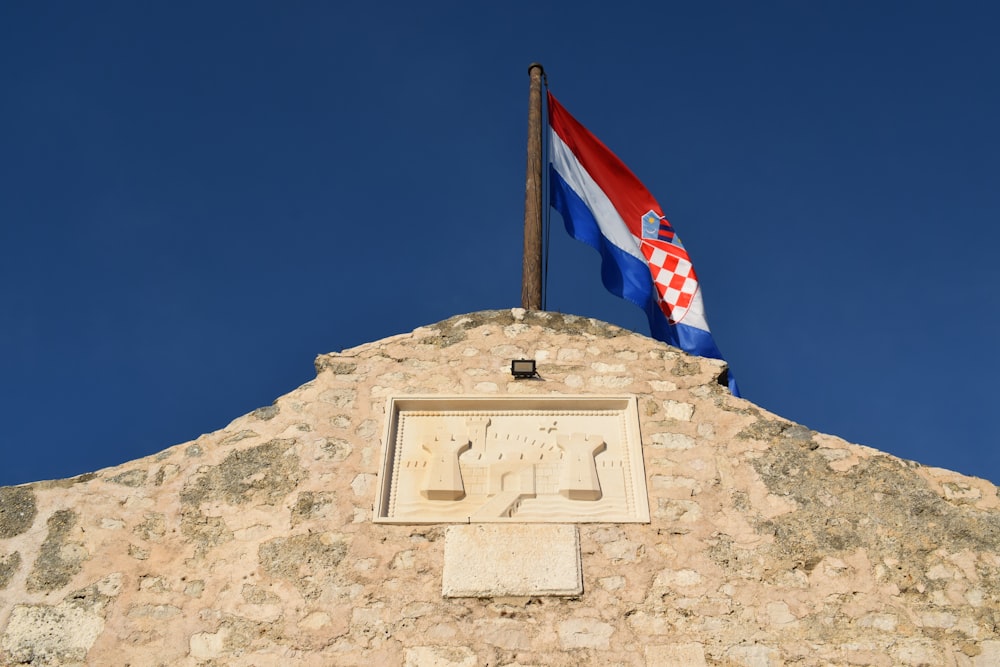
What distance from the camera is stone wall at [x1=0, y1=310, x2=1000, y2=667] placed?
422 cm

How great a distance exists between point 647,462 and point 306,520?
5.78 ft

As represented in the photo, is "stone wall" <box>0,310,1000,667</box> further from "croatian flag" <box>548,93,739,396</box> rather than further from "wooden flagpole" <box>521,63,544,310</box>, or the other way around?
"croatian flag" <box>548,93,739,396</box>

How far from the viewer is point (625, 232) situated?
25.5 feet

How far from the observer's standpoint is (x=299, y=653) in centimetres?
420

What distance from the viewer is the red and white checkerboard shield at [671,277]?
7387mm

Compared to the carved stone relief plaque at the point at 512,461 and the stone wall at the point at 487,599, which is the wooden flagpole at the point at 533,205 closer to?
the carved stone relief plaque at the point at 512,461

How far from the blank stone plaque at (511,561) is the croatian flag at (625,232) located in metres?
2.85

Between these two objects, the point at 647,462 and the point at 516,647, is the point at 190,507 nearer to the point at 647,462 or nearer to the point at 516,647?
the point at 516,647

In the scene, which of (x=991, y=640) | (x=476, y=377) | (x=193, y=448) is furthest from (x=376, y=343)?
(x=991, y=640)

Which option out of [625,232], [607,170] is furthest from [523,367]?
[607,170]

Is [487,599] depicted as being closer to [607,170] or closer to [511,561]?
[511,561]

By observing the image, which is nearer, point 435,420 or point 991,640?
point 991,640

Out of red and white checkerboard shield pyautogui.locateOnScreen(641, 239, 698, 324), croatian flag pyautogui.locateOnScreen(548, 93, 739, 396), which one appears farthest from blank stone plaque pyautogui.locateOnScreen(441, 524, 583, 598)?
red and white checkerboard shield pyautogui.locateOnScreen(641, 239, 698, 324)

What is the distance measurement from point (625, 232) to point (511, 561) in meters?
3.88
